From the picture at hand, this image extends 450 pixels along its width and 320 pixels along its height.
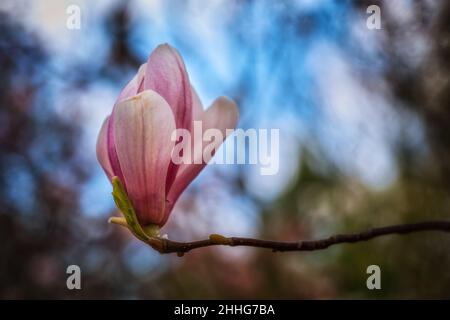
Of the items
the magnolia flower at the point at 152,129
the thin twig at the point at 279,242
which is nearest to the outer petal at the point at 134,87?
the magnolia flower at the point at 152,129

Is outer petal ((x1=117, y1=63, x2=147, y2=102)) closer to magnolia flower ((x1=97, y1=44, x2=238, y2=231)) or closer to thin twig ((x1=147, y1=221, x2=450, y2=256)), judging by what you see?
magnolia flower ((x1=97, y1=44, x2=238, y2=231))

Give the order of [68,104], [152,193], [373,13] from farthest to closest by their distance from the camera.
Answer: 1. [68,104]
2. [373,13]
3. [152,193]

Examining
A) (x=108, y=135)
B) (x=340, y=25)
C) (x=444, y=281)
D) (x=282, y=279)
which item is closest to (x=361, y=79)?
(x=340, y=25)

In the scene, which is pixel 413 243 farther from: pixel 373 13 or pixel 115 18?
pixel 115 18

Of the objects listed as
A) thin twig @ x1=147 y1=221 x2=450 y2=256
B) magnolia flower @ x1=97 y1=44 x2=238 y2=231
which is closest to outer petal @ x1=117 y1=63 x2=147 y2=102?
magnolia flower @ x1=97 y1=44 x2=238 y2=231

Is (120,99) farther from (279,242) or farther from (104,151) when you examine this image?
(279,242)

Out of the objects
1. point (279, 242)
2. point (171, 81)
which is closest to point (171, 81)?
point (171, 81)

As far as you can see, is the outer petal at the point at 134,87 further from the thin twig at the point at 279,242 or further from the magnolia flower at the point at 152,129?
the thin twig at the point at 279,242
